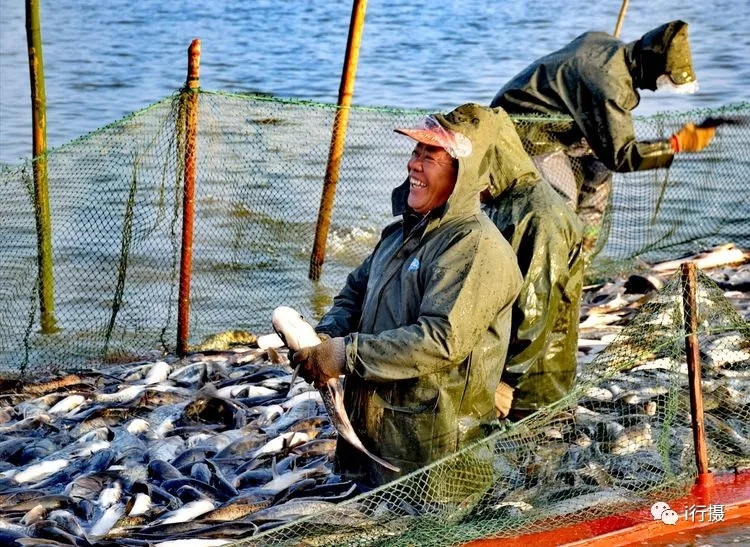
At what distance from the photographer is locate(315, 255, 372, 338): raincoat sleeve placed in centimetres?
561

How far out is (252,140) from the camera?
35.5 ft

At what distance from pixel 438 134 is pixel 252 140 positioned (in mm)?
5788

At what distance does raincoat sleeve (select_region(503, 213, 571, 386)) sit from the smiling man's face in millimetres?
1052

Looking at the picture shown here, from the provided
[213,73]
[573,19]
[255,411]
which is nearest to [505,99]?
[255,411]

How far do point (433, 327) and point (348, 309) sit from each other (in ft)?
2.64

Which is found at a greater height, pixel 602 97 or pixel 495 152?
pixel 495 152

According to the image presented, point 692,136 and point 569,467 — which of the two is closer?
point 569,467

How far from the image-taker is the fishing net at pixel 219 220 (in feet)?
31.3

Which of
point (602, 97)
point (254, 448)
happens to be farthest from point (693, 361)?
point (602, 97)

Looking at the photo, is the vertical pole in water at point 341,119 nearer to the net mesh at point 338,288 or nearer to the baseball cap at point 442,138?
the net mesh at point 338,288

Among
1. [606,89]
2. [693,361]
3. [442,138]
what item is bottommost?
[693,361]

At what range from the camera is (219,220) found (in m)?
12.1

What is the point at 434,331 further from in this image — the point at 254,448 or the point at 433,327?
the point at 254,448

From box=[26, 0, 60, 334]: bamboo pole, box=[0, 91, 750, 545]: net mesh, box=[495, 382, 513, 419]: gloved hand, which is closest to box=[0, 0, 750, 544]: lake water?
box=[0, 91, 750, 545]: net mesh
